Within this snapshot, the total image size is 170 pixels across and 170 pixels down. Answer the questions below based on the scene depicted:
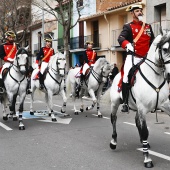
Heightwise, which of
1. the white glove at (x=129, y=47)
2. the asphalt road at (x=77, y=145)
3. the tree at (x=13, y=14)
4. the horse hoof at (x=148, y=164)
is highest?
the tree at (x=13, y=14)

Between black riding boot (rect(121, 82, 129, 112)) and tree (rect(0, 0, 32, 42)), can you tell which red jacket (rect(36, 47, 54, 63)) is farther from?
tree (rect(0, 0, 32, 42))

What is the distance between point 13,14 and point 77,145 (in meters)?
30.9

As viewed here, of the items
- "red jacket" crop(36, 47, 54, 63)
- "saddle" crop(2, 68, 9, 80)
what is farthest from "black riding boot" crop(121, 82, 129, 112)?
"red jacket" crop(36, 47, 54, 63)

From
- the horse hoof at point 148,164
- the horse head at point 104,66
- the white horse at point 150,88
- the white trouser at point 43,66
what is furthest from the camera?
the horse head at point 104,66

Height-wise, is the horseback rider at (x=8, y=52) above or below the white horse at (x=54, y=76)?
above

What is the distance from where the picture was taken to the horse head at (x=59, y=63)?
36.2ft

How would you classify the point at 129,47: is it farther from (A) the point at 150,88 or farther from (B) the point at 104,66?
(B) the point at 104,66

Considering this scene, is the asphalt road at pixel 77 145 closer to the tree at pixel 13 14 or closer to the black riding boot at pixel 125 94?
the black riding boot at pixel 125 94

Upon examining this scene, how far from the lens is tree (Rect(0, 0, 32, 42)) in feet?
113

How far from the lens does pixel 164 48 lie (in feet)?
18.3

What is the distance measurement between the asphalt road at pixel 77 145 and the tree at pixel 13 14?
24070mm

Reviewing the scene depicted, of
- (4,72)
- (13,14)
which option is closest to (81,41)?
(13,14)

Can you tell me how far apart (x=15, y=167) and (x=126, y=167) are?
6.54ft

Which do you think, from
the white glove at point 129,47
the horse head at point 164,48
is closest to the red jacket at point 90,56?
the white glove at point 129,47
